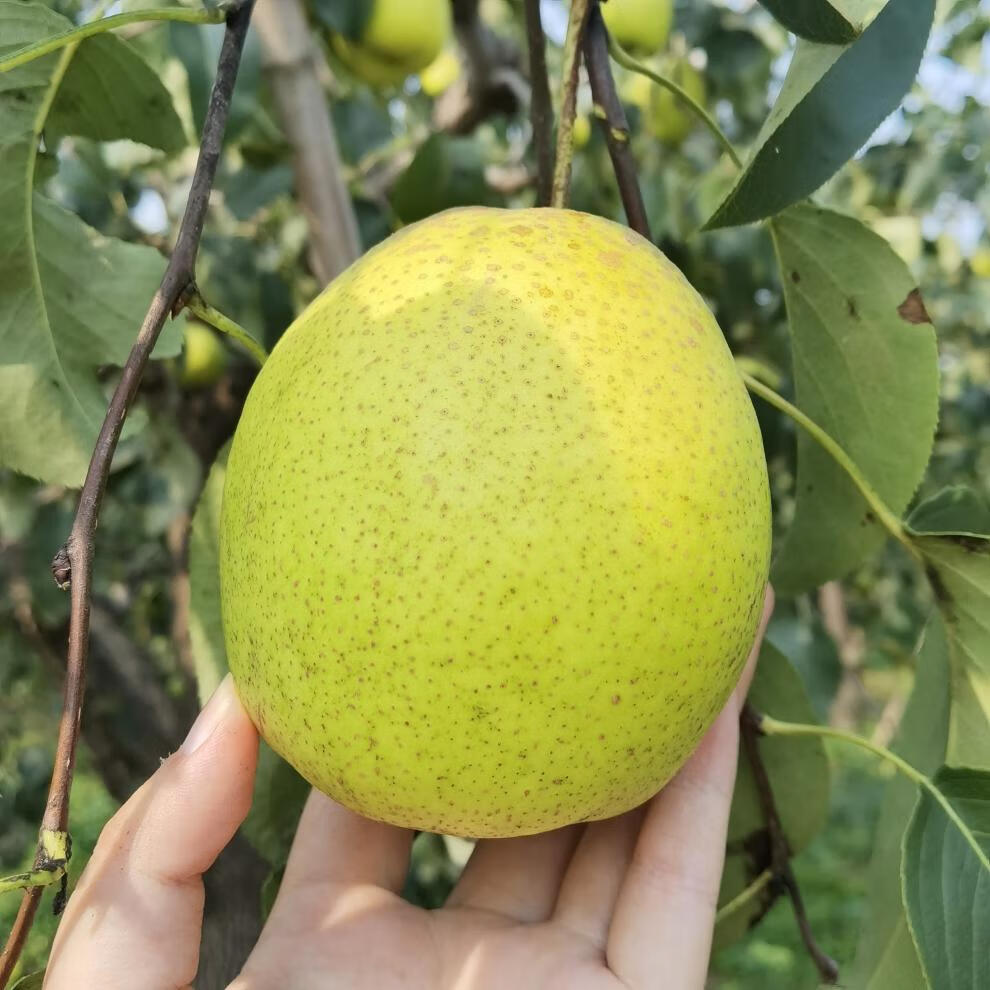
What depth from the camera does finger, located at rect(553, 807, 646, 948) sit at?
1.11m

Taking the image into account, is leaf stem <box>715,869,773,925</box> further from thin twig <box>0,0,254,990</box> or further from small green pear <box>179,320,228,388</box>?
small green pear <box>179,320,228,388</box>

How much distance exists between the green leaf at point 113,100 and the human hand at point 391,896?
65 cm

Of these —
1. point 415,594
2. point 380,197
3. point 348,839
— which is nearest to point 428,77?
point 380,197

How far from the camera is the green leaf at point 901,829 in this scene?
104cm

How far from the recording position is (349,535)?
28.5 inches

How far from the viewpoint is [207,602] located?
107cm

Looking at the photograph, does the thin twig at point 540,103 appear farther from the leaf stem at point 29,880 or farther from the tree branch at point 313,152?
the leaf stem at point 29,880

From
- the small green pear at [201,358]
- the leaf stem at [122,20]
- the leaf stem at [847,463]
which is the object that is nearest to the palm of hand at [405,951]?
the leaf stem at [847,463]

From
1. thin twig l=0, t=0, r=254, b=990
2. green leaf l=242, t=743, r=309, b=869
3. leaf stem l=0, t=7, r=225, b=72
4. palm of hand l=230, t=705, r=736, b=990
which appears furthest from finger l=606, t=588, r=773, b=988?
leaf stem l=0, t=7, r=225, b=72

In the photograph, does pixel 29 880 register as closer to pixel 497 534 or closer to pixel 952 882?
pixel 497 534

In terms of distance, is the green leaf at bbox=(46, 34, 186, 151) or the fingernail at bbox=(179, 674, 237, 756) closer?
the fingernail at bbox=(179, 674, 237, 756)

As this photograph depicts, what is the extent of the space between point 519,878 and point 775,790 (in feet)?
1.07

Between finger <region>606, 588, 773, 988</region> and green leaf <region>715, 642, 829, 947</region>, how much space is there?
0.14 meters

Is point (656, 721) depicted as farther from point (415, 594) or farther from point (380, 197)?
point (380, 197)
